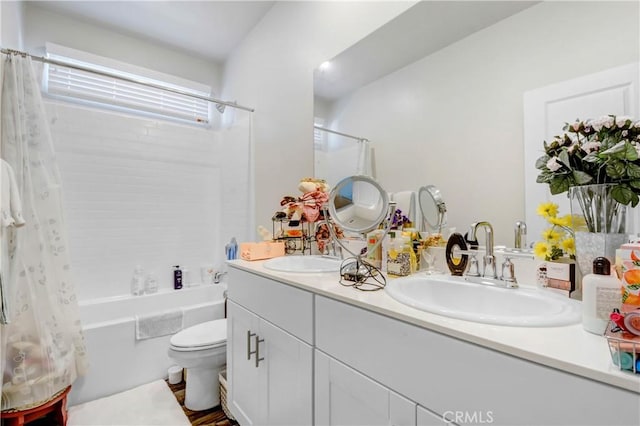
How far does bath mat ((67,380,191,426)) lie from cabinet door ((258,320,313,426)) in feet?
2.66

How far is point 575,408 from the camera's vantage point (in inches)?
18.4

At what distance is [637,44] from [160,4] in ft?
8.80

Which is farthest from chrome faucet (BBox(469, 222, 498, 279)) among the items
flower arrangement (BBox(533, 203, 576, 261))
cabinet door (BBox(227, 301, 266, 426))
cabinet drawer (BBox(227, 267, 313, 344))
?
cabinet door (BBox(227, 301, 266, 426))

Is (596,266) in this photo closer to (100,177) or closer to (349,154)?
(349,154)

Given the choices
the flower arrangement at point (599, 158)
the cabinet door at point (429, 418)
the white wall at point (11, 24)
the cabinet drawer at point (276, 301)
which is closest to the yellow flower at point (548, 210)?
the flower arrangement at point (599, 158)

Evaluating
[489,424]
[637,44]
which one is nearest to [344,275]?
[489,424]

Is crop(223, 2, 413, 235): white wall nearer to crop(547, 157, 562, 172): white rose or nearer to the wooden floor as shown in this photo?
crop(547, 157, 562, 172): white rose

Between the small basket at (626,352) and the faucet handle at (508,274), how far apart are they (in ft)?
1.41

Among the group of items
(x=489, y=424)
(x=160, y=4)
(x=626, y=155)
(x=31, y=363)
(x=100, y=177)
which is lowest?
(x=31, y=363)

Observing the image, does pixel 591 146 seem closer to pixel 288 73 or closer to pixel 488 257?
pixel 488 257

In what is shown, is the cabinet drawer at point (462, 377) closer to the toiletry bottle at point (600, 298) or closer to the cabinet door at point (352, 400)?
the cabinet door at point (352, 400)

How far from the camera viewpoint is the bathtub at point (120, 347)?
186 cm

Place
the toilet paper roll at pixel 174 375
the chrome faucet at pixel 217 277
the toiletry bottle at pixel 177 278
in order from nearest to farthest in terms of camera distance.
A: 1. the toilet paper roll at pixel 174 375
2. the toiletry bottle at pixel 177 278
3. the chrome faucet at pixel 217 277

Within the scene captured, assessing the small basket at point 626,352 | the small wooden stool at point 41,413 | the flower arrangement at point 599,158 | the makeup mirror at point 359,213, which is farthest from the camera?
the small wooden stool at point 41,413
